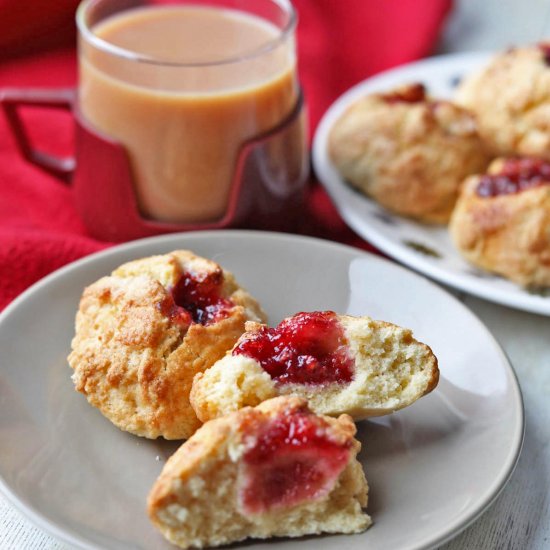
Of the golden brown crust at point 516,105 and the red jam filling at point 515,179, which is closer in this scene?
the red jam filling at point 515,179

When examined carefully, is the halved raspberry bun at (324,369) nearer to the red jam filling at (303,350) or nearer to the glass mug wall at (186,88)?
the red jam filling at (303,350)

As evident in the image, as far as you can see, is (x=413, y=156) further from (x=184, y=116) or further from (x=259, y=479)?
(x=259, y=479)

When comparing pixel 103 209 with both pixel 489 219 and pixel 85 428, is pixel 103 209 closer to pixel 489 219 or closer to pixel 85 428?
pixel 85 428

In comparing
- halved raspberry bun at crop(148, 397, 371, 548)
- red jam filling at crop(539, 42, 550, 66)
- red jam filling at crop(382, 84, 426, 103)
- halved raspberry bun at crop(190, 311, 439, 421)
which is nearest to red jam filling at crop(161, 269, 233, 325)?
halved raspberry bun at crop(190, 311, 439, 421)

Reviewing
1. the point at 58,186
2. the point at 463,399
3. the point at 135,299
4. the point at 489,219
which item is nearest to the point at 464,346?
the point at 463,399

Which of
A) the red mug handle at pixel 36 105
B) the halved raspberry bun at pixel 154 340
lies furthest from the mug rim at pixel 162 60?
the halved raspberry bun at pixel 154 340

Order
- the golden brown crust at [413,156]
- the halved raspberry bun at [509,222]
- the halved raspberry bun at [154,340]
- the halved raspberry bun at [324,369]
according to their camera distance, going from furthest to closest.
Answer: the golden brown crust at [413,156] → the halved raspberry bun at [509,222] → the halved raspberry bun at [154,340] → the halved raspberry bun at [324,369]

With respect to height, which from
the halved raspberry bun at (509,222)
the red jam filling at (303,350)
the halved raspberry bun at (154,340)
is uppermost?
the red jam filling at (303,350)
